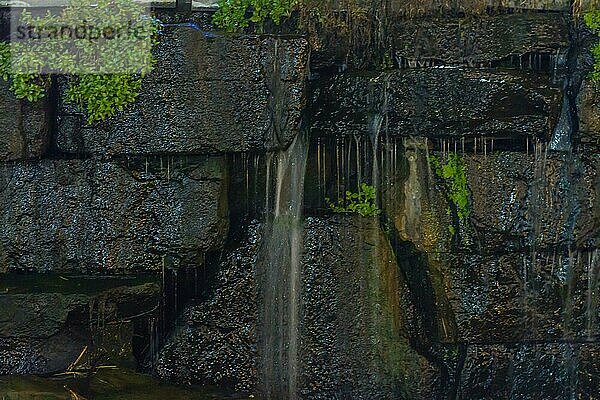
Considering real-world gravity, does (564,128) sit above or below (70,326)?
above

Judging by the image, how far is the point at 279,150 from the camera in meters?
5.80

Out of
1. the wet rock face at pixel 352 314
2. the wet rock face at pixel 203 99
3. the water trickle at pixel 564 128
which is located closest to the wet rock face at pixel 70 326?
the wet rock face at pixel 203 99

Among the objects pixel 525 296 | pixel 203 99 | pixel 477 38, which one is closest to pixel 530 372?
pixel 525 296

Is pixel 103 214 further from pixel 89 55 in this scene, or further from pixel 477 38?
pixel 477 38

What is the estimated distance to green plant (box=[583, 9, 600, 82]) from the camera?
5996mm

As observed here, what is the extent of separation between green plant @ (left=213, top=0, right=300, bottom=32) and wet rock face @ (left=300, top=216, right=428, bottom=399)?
142 centimetres

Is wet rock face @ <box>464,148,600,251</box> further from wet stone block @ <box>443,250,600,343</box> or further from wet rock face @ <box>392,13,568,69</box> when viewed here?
wet rock face @ <box>392,13,568,69</box>

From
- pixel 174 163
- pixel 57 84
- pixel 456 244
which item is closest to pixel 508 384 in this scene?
pixel 456 244

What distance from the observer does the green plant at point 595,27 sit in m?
6.00

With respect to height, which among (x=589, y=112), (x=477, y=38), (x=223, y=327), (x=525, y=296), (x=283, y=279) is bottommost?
(x=223, y=327)

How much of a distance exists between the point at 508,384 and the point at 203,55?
305 centimetres

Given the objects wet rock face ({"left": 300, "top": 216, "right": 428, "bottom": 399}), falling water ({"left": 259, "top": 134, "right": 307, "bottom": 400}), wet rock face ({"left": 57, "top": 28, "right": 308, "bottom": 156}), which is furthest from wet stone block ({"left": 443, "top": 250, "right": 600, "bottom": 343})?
wet rock face ({"left": 57, "top": 28, "right": 308, "bottom": 156})

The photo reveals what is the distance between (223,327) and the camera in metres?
5.92

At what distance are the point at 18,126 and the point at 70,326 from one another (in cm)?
135
